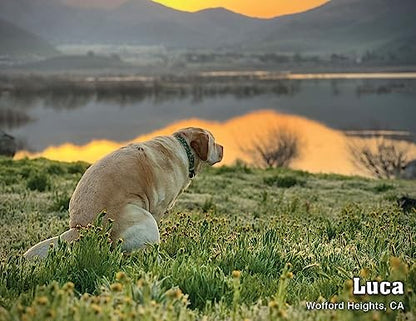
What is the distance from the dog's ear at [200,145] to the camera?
8203 millimetres

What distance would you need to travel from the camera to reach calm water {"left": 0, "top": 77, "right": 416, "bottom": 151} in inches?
3314

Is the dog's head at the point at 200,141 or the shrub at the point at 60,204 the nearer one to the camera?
the dog's head at the point at 200,141

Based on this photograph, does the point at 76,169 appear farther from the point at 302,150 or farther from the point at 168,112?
the point at 168,112

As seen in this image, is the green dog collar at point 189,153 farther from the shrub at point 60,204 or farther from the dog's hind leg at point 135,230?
the shrub at point 60,204

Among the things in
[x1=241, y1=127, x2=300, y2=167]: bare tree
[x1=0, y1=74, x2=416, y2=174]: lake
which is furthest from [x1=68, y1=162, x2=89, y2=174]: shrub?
[x1=0, y1=74, x2=416, y2=174]: lake

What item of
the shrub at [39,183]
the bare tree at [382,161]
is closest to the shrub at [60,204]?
the shrub at [39,183]

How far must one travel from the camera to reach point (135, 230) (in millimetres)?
6941

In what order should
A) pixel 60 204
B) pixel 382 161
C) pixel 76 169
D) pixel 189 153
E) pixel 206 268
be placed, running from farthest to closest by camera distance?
pixel 382 161
pixel 76 169
pixel 60 204
pixel 189 153
pixel 206 268

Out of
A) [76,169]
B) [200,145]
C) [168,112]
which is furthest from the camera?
[168,112]

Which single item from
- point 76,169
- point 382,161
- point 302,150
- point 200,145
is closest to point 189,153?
point 200,145

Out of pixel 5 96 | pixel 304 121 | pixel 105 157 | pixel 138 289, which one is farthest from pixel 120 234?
pixel 5 96

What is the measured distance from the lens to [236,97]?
159 metres

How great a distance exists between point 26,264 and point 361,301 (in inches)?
120

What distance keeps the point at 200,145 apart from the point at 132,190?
4.44 ft
